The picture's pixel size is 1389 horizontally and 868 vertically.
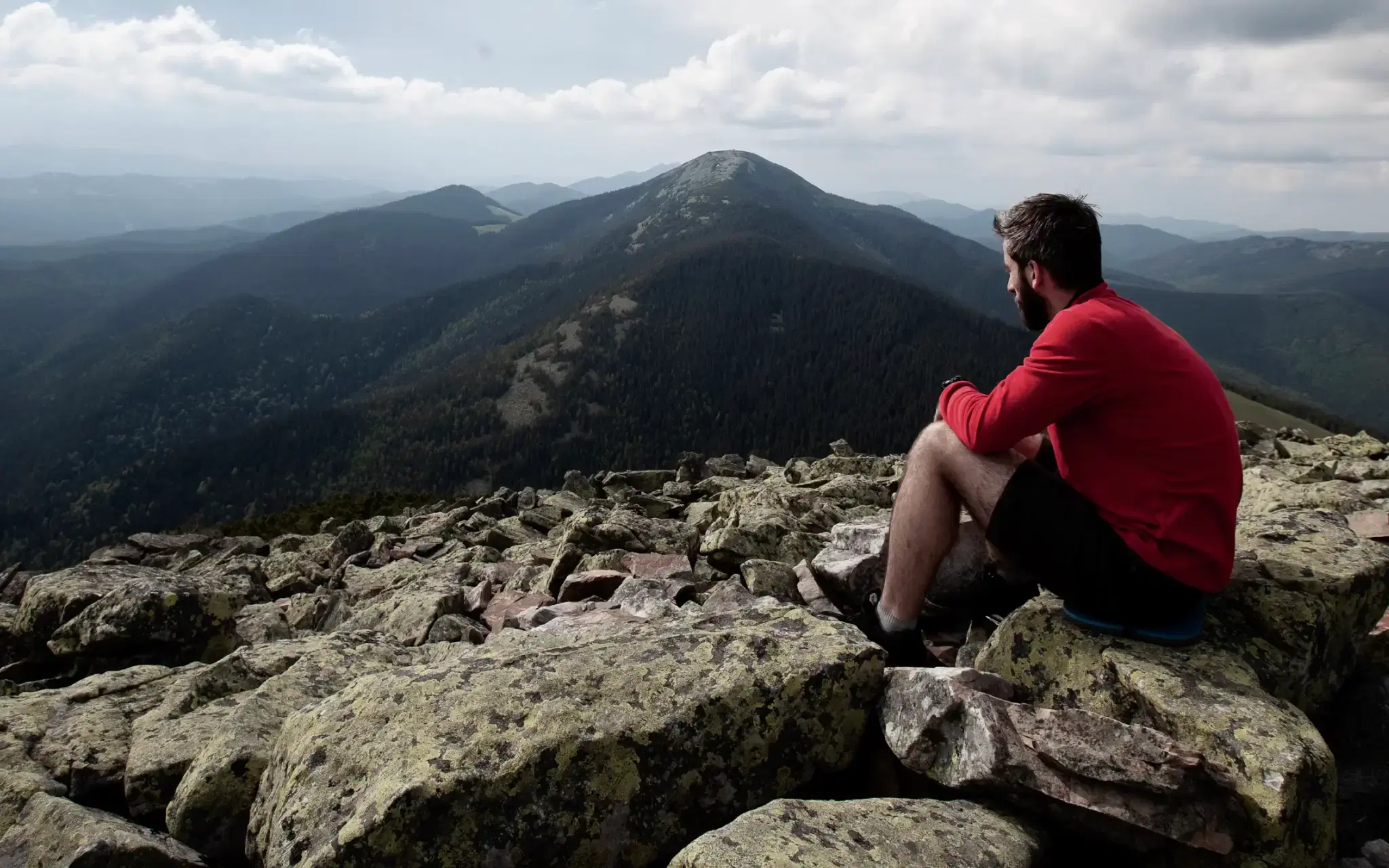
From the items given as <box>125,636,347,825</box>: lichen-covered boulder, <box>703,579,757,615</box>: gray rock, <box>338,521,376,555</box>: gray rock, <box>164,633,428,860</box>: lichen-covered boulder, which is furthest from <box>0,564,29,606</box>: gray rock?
<box>703,579,757,615</box>: gray rock

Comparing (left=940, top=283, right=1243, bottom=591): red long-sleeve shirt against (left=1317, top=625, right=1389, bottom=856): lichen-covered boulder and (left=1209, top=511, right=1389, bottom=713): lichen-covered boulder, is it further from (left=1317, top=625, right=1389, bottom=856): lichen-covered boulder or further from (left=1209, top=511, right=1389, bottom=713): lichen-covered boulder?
(left=1317, top=625, right=1389, bottom=856): lichen-covered boulder

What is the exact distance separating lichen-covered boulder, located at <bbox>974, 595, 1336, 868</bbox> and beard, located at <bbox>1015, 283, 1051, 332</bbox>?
2.63 metres

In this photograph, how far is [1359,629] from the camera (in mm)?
7125

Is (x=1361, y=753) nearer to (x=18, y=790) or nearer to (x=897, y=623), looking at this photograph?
(x=897, y=623)

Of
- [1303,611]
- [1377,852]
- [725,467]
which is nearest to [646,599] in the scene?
[1303,611]

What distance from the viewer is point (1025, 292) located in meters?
6.89

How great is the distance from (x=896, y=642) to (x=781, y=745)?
6.12 feet

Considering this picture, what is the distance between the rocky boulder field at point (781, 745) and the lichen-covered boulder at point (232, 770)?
0.08ft

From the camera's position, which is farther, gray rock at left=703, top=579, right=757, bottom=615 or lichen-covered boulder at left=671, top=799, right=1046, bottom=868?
gray rock at left=703, top=579, right=757, bottom=615

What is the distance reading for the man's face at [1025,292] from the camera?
265 inches

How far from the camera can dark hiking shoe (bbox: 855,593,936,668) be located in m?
7.00

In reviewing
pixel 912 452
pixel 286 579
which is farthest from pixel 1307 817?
pixel 286 579

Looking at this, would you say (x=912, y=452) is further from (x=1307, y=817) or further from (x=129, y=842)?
(x=129, y=842)

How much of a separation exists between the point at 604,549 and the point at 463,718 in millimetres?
10085
